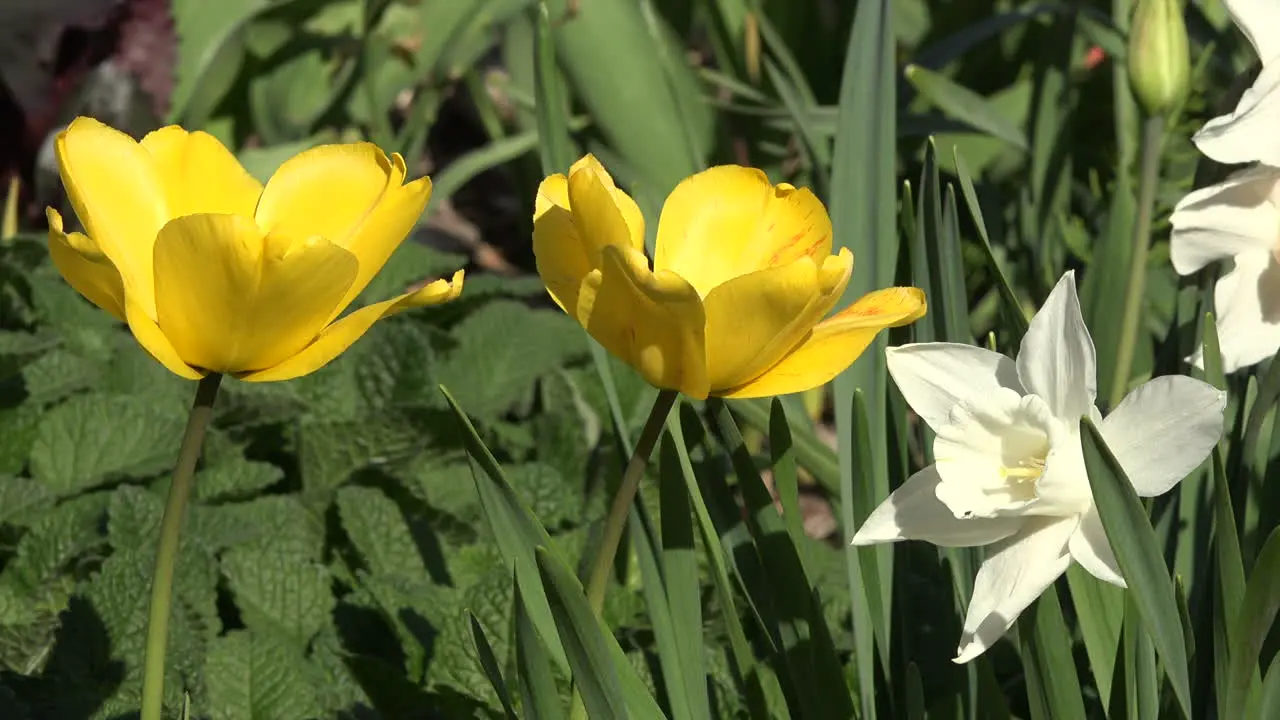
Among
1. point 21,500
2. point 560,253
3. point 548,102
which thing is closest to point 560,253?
point 560,253

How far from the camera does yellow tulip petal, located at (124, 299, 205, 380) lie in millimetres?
578

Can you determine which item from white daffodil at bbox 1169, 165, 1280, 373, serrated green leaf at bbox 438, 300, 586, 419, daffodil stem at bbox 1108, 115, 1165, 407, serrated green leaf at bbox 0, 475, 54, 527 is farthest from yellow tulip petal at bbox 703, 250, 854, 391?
serrated green leaf at bbox 438, 300, 586, 419

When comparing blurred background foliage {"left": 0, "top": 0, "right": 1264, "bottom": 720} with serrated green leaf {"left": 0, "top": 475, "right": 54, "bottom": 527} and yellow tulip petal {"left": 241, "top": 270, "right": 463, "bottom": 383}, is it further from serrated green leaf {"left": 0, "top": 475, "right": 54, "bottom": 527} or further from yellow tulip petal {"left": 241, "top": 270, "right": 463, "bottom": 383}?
yellow tulip petal {"left": 241, "top": 270, "right": 463, "bottom": 383}

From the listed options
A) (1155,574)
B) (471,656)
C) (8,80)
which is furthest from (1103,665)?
(8,80)

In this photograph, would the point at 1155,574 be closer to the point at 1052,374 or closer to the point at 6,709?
the point at 1052,374

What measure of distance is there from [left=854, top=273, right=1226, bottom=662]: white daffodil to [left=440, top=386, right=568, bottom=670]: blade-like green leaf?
0.51 feet

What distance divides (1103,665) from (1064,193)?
1072 millimetres

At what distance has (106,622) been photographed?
1009mm

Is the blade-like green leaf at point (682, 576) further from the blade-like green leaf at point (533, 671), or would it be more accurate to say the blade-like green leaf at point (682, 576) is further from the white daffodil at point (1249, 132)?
the white daffodil at point (1249, 132)

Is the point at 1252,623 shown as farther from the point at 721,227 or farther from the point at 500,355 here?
the point at 500,355

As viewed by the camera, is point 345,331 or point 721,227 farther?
point 721,227

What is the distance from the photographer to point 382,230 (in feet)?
2.10

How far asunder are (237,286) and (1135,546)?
373 millimetres

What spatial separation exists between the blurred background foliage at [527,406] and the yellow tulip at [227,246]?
0.11 metres
